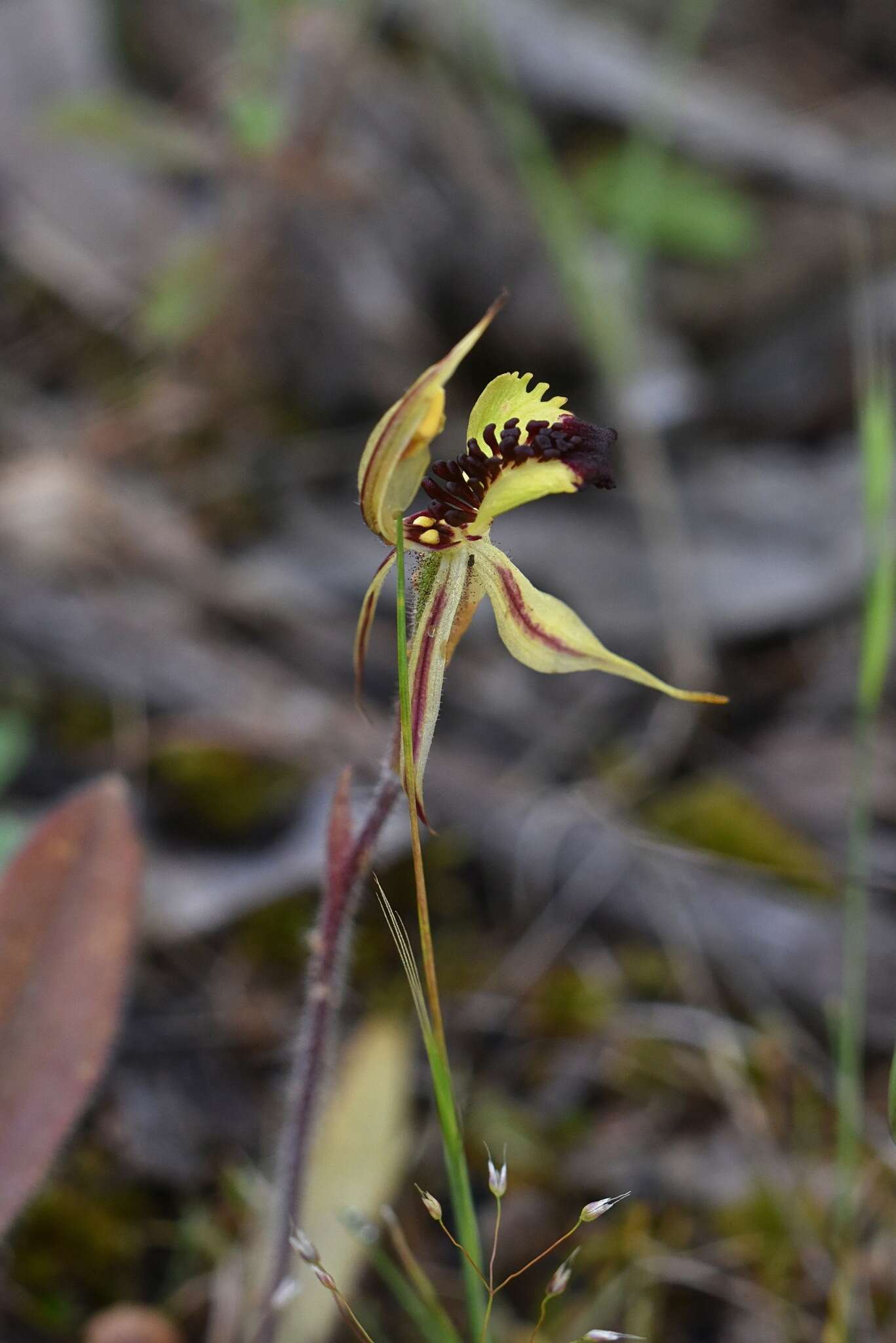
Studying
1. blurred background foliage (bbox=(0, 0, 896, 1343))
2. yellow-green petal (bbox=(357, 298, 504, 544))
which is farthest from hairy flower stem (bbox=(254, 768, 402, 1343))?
yellow-green petal (bbox=(357, 298, 504, 544))

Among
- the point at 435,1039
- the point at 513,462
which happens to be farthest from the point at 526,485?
the point at 435,1039

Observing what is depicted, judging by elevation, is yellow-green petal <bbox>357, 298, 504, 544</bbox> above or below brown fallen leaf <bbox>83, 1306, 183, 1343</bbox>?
above

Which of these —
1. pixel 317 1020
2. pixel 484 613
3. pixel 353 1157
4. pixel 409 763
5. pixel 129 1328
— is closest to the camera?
pixel 409 763

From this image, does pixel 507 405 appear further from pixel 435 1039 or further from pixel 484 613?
pixel 484 613

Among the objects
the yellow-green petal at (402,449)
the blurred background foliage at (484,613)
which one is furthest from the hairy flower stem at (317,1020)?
the yellow-green petal at (402,449)

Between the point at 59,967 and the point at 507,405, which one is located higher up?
the point at 507,405

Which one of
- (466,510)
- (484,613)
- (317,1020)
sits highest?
(466,510)

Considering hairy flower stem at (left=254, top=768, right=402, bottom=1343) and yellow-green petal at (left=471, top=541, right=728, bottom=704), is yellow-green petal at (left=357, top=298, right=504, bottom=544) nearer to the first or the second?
yellow-green petal at (left=471, top=541, right=728, bottom=704)
